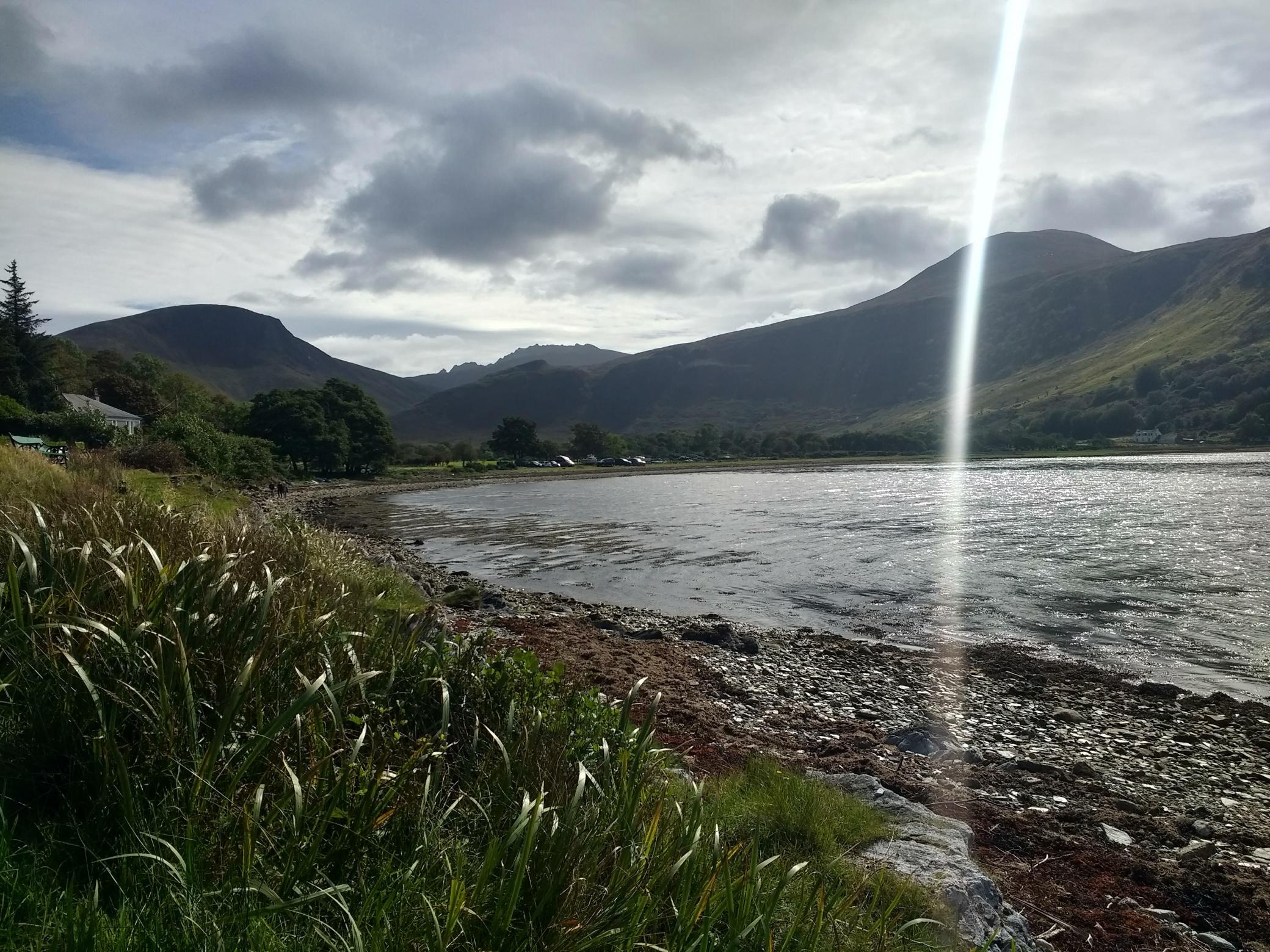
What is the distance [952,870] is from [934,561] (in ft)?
87.7

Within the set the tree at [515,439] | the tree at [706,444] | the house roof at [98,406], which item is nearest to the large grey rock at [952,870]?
the house roof at [98,406]

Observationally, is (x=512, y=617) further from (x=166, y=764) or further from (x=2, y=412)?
(x=2, y=412)

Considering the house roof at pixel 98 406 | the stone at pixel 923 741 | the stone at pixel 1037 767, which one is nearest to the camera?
the stone at pixel 1037 767

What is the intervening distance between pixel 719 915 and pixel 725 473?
129m

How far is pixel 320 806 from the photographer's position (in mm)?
3688

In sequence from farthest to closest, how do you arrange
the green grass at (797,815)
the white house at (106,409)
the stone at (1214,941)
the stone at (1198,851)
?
the white house at (106,409)
the stone at (1198,851)
the stone at (1214,941)
the green grass at (797,815)

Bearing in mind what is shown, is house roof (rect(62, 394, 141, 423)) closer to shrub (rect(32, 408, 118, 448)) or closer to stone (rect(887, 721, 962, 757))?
shrub (rect(32, 408, 118, 448))

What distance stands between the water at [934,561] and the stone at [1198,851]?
7885 millimetres

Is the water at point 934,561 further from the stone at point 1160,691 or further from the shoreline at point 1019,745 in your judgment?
the shoreline at point 1019,745

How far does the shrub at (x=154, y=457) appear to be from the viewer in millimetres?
35781

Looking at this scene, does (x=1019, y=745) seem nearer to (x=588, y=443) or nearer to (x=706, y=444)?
(x=588, y=443)

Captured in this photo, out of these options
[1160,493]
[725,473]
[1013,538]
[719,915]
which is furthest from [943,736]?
[725,473]

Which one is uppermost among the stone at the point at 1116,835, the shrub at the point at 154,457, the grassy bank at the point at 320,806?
the shrub at the point at 154,457

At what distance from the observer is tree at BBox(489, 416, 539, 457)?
→ 15150 centimetres
